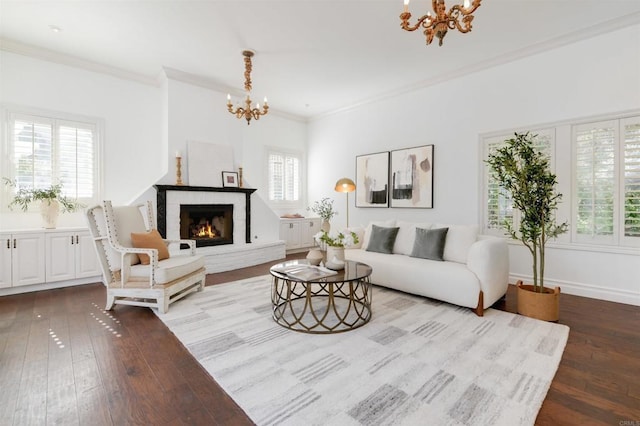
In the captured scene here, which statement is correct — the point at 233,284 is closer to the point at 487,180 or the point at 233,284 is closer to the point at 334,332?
the point at 334,332

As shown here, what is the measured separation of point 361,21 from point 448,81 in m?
2.21

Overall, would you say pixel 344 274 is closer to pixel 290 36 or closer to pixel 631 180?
pixel 290 36

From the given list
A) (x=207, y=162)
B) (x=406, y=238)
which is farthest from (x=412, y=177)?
(x=207, y=162)

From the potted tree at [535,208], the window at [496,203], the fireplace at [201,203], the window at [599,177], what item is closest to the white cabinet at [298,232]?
the fireplace at [201,203]

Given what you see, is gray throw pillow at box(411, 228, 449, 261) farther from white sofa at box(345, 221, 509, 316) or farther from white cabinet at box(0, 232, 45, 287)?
white cabinet at box(0, 232, 45, 287)

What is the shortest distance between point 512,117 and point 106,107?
249 inches

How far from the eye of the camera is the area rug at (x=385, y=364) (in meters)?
1.71

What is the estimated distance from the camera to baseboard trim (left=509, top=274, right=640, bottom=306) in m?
3.50

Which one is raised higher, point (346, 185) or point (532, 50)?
point (532, 50)

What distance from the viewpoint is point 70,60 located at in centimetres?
451

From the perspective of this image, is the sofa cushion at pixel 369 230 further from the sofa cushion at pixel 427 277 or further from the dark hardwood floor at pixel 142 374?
the dark hardwood floor at pixel 142 374

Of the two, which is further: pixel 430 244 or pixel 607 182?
pixel 430 244

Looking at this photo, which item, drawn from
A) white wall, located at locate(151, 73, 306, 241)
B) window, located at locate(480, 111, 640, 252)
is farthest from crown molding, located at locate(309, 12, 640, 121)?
white wall, located at locate(151, 73, 306, 241)

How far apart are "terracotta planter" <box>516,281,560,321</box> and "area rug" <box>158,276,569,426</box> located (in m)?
0.16
